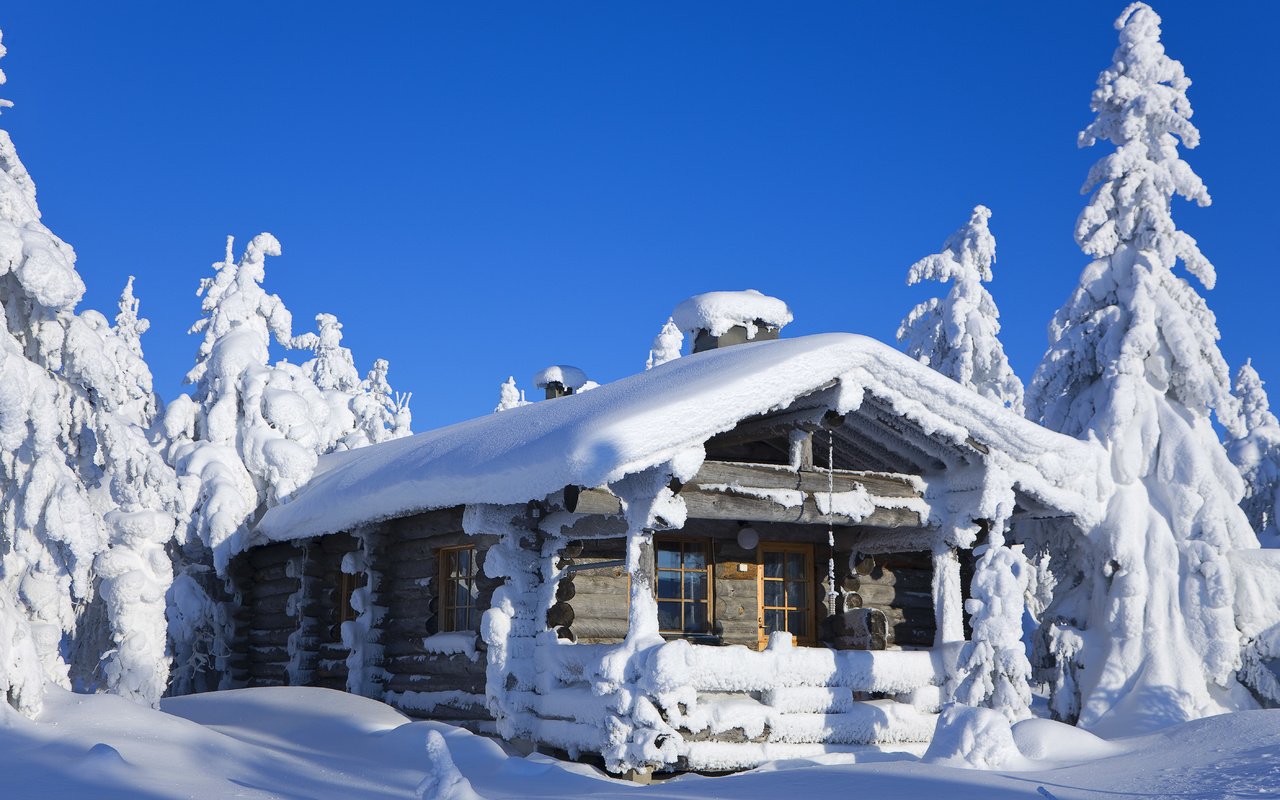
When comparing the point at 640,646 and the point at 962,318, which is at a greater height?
the point at 962,318

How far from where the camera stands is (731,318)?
16.9m

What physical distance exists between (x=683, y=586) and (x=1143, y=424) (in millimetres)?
7039

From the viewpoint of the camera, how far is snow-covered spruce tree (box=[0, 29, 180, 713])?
1130 cm

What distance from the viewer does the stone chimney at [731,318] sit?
664 inches

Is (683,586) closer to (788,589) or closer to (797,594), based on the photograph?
(788,589)

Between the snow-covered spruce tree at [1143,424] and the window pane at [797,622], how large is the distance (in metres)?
3.56

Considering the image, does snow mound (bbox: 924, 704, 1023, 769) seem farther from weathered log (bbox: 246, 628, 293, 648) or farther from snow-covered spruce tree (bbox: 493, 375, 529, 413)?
snow-covered spruce tree (bbox: 493, 375, 529, 413)

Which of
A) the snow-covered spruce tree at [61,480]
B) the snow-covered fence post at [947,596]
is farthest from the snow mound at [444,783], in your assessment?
the snow-covered fence post at [947,596]

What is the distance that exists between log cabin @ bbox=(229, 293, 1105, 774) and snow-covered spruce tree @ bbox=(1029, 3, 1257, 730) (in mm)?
1112

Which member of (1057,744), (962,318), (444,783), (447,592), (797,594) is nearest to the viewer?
(444,783)

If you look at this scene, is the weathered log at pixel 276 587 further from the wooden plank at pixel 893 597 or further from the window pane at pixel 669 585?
the wooden plank at pixel 893 597

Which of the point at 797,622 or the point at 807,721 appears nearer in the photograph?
the point at 807,721

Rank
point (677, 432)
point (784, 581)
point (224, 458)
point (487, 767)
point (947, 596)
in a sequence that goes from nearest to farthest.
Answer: point (677, 432), point (487, 767), point (947, 596), point (784, 581), point (224, 458)

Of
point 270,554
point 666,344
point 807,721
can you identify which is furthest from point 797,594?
point 666,344
